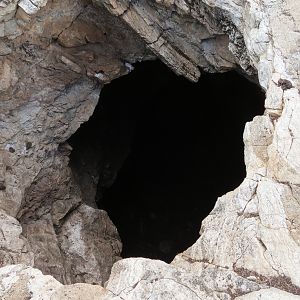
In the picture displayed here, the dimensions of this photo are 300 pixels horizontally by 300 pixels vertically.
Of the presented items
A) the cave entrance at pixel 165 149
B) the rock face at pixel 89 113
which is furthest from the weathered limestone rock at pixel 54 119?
the cave entrance at pixel 165 149

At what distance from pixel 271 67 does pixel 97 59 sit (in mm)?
2894

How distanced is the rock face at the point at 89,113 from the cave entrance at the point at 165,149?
1977 millimetres

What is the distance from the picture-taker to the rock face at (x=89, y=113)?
4375 mm

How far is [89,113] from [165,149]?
3.50m

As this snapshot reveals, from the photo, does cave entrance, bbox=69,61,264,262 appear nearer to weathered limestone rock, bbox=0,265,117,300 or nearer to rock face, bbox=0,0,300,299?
rock face, bbox=0,0,300,299

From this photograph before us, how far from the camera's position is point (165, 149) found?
10.7 metres

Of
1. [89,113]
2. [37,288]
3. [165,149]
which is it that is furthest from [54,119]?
[165,149]

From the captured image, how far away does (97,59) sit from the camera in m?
7.14

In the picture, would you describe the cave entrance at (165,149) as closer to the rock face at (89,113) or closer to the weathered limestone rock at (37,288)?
the rock face at (89,113)

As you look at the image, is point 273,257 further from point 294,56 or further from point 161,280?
point 294,56

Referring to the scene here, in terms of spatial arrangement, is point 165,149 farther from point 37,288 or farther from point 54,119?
point 37,288

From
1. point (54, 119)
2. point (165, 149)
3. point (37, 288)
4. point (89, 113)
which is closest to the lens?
point (37, 288)

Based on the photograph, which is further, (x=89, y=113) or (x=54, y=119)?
(x=89, y=113)

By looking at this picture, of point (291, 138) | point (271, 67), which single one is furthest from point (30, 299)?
point (271, 67)
